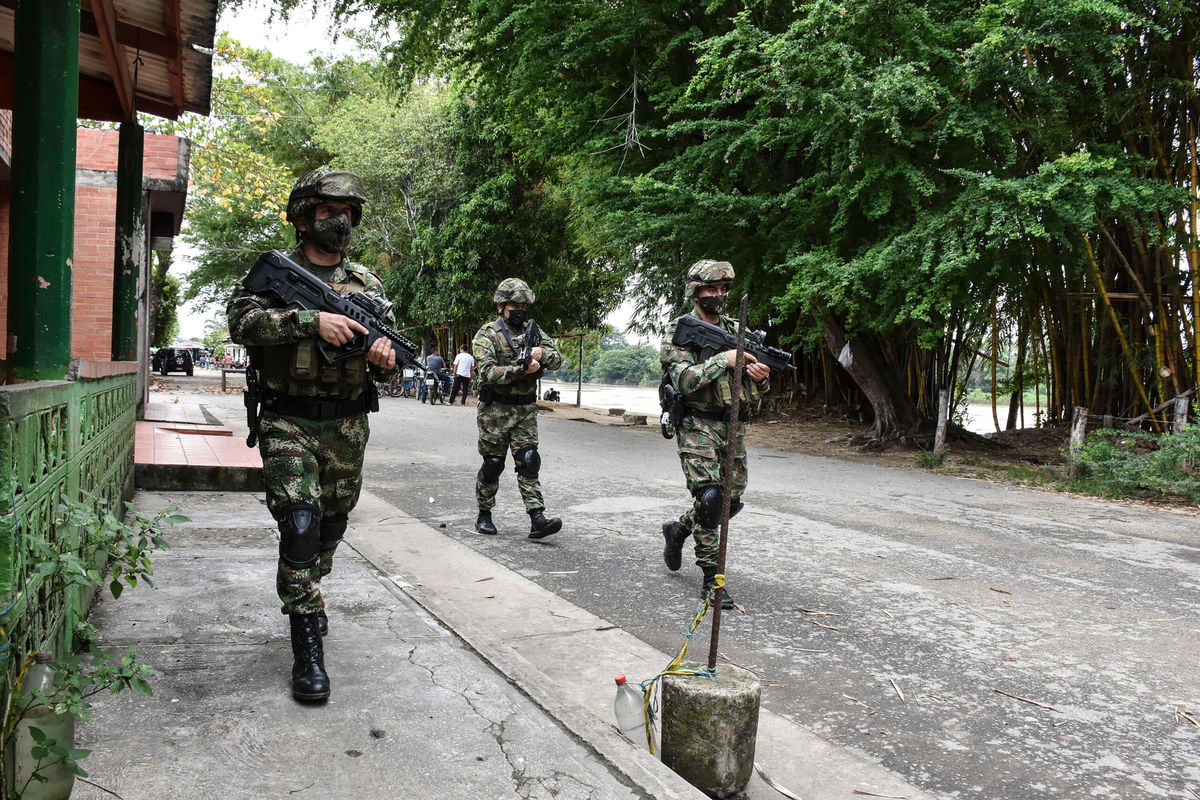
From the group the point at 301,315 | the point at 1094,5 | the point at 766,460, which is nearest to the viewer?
the point at 301,315

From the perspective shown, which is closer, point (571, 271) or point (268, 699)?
point (268, 699)

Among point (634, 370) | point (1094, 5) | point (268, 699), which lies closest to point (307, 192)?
point (268, 699)

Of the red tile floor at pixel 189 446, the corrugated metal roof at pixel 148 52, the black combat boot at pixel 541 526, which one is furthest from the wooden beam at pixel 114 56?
the black combat boot at pixel 541 526

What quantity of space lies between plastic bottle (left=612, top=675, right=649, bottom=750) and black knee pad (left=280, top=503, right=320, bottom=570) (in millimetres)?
1201

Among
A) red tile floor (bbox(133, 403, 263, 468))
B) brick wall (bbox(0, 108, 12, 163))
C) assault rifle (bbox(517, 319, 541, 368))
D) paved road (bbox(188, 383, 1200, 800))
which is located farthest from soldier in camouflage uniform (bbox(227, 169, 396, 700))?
brick wall (bbox(0, 108, 12, 163))

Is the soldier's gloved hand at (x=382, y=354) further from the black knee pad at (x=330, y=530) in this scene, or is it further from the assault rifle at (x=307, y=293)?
the black knee pad at (x=330, y=530)

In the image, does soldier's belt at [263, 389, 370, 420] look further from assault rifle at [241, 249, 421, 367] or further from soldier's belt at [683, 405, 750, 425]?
soldier's belt at [683, 405, 750, 425]

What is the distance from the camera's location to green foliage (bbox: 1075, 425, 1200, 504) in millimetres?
8797

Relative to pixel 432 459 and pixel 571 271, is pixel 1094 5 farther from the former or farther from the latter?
pixel 571 271

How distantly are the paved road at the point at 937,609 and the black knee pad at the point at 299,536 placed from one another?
164 cm

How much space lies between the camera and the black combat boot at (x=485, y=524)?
6.38m

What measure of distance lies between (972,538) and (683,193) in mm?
6800

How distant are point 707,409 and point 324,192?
2.33 meters

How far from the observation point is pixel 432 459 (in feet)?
34.9
